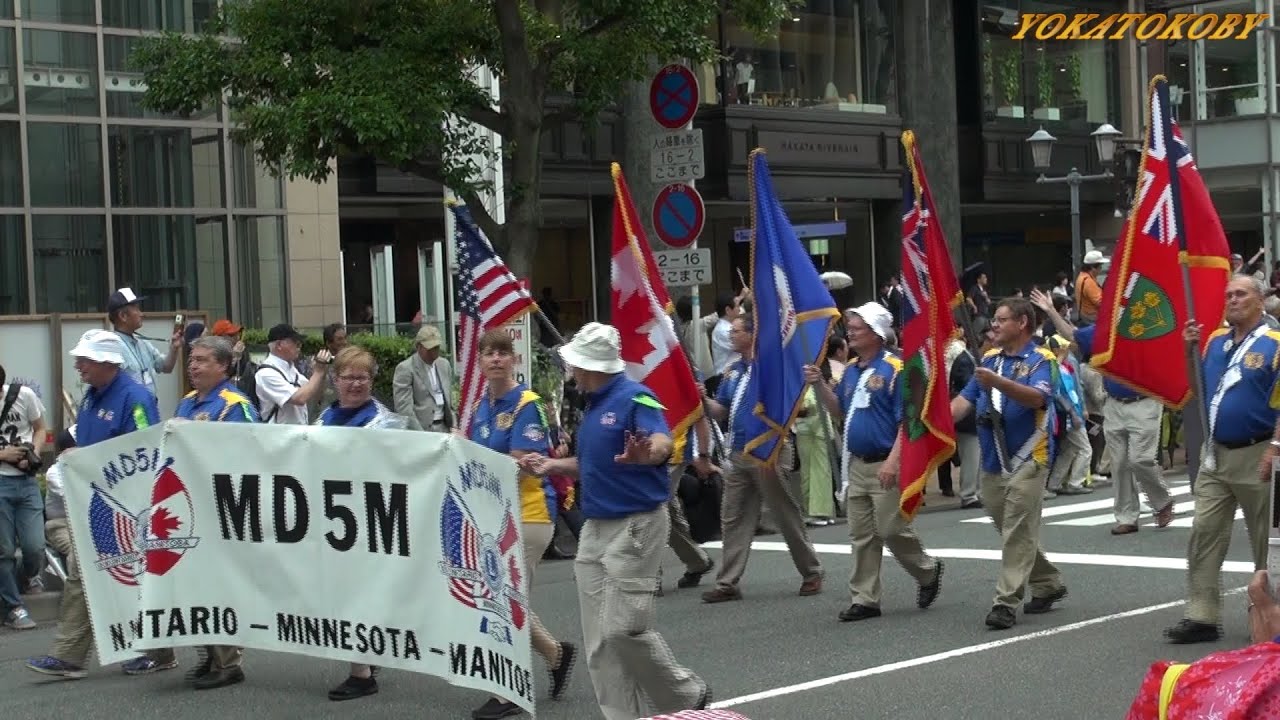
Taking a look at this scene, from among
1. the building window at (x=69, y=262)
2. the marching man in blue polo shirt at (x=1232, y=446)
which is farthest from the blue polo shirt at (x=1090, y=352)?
the building window at (x=69, y=262)

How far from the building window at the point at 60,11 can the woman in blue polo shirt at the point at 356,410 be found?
11.5 metres

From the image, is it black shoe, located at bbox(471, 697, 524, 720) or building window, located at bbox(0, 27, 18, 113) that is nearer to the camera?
black shoe, located at bbox(471, 697, 524, 720)

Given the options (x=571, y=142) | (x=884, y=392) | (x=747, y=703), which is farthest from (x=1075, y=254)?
(x=747, y=703)

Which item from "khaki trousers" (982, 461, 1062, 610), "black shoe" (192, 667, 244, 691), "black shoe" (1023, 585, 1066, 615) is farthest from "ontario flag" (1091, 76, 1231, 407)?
"black shoe" (192, 667, 244, 691)

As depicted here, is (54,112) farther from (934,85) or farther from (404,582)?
(934,85)

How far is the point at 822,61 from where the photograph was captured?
30203 mm

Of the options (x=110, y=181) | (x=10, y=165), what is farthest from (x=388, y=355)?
(x=10, y=165)

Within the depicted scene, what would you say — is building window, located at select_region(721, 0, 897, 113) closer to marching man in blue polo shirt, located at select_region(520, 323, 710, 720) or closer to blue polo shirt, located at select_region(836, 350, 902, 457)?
blue polo shirt, located at select_region(836, 350, 902, 457)

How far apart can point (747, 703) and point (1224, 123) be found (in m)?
33.1

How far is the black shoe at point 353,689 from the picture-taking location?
29.1 feet

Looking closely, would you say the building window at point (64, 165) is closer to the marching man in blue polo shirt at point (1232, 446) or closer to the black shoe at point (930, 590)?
the black shoe at point (930, 590)

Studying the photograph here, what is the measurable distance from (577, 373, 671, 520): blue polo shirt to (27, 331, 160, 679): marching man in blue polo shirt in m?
2.88

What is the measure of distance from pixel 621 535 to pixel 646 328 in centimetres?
349

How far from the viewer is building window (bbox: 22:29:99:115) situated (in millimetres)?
18781
